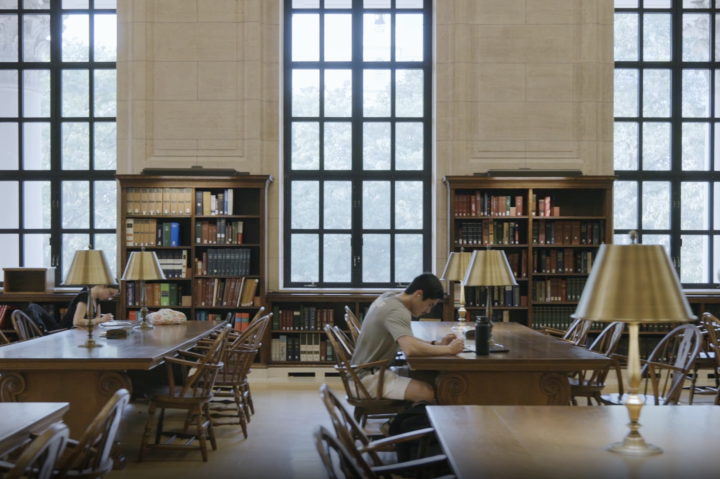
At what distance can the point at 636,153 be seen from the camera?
8.73m

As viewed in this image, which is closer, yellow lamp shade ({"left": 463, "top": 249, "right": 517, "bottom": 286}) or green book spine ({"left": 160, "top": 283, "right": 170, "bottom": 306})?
yellow lamp shade ({"left": 463, "top": 249, "right": 517, "bottom": 286})

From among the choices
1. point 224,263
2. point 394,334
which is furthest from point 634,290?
point 224,263

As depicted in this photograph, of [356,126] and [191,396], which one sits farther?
[356,126]

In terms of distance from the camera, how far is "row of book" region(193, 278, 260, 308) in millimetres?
7977

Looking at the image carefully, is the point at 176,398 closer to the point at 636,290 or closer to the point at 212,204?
the point at 636,290

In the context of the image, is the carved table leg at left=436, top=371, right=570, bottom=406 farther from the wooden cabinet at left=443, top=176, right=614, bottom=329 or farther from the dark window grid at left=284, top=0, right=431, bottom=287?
the dark window grid at left=284, top=0, right=431, bottom=287

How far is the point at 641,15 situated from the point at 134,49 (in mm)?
5915

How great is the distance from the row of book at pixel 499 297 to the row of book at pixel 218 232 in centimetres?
248

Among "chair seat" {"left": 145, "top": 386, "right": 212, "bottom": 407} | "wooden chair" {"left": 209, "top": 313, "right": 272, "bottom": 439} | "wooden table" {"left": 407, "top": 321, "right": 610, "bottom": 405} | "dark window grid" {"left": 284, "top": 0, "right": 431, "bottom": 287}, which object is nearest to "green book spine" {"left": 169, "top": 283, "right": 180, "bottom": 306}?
"dark window grid" {"left": 284, "top": 0, "right": 431, "bottom": 287}

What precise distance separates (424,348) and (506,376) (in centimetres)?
49

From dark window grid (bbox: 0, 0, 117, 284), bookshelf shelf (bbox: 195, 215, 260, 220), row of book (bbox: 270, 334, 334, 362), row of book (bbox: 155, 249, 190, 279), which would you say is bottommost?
row of book (bbox: 270, 334, 334, 362)

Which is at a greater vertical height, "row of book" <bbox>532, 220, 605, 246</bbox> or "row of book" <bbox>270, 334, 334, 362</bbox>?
"row of book" <bbox>532, 220, 605, 246</bbox>

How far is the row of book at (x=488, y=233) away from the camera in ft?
26.1

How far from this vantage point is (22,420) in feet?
8.37
